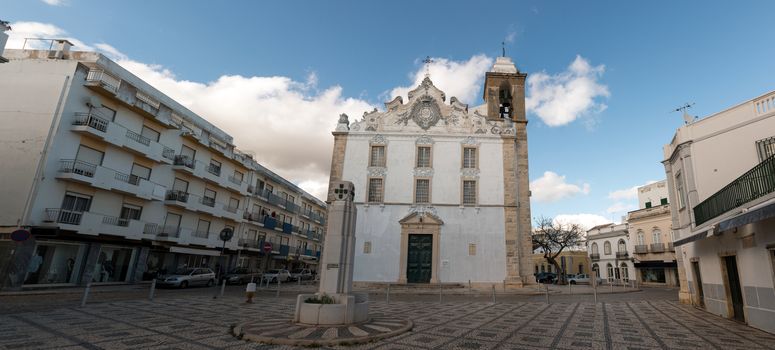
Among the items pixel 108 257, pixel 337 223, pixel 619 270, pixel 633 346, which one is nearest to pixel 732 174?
pixel 633 346

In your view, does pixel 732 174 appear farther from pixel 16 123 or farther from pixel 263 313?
pixel 16 123

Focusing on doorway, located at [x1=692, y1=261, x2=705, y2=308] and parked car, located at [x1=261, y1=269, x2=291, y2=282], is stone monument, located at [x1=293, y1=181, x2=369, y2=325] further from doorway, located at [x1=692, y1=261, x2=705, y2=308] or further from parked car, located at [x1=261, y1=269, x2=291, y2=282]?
parked car, located at [x1=261, y1=269, x2=291, y2=282]

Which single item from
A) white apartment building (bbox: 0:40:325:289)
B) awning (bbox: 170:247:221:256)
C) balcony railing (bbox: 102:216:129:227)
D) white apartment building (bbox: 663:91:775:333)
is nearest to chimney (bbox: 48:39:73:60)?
white apartment building (bbox: 0:40:325:289)

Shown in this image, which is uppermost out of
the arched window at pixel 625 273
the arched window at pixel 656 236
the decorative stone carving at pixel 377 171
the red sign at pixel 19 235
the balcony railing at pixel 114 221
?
the decorative stone carving at pixel 377 171

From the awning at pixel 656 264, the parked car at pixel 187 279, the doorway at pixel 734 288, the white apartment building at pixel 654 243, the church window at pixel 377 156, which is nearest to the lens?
the doorway at pixel 734 288

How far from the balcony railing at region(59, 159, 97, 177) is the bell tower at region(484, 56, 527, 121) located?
24.5 m

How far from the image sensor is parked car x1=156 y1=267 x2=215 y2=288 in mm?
19781

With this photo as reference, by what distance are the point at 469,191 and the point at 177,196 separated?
1955 centimetres

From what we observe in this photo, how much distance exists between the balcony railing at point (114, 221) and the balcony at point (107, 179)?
5.07 ft

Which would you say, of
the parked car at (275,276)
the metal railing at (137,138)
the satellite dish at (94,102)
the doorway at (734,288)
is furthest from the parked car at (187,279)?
the doorway at (734,288)

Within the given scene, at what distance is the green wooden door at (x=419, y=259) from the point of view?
72.2 feet

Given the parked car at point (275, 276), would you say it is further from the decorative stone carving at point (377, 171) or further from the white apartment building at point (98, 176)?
the decorative stone carving at point (377, 171)

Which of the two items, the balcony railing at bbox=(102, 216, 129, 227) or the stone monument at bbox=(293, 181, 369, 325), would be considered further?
the balcony railing at bbox=(102, 216, 129, 227)

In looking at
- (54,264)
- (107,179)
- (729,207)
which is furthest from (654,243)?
(54,264)
